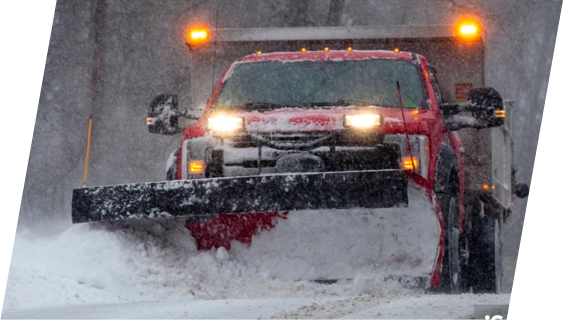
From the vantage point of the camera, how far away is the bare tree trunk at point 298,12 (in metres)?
16.0

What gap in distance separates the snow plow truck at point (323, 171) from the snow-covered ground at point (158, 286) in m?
0.16

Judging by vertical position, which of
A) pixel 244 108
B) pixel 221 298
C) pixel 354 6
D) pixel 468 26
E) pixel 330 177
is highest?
pixel 354 6

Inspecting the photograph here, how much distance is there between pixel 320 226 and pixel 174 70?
861cm

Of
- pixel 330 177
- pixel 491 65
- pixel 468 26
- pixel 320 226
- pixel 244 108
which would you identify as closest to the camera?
pixel 330 177

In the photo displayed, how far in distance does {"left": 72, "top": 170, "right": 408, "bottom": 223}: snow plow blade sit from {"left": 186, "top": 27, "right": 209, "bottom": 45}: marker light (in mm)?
3430

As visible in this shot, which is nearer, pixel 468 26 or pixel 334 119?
pixel 334 119

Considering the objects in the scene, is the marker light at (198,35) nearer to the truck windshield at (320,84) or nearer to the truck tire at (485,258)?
the truck windshield at (320,84)

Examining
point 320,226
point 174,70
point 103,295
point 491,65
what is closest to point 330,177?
point 320,226

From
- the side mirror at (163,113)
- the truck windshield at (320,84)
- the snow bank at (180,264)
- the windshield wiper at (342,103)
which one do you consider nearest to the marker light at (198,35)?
the truck windshield at (320,84)

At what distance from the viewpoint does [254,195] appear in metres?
7.10

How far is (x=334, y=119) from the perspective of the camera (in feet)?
25.3

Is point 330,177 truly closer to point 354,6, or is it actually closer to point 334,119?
point 334,119

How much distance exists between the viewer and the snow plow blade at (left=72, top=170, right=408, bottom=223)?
6.96 meters

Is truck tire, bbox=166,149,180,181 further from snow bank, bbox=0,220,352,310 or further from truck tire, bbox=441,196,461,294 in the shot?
truck tire, bbox=441,196,461,294
